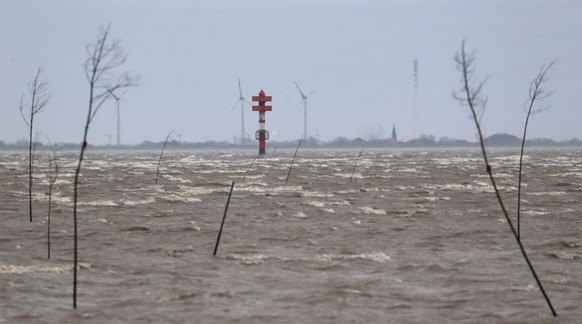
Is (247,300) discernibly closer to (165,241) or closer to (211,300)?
(211,300)

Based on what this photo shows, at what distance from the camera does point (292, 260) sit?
11648 millimetres

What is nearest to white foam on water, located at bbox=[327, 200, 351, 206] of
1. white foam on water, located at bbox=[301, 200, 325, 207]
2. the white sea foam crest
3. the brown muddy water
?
the brown muddy water

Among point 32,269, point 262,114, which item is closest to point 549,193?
point 32,269

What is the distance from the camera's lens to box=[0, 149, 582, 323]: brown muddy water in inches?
340

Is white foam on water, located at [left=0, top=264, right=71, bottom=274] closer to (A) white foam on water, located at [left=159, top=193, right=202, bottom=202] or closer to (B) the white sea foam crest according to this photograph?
(B) the white sea foam crest

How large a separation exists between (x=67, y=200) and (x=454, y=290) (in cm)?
1289

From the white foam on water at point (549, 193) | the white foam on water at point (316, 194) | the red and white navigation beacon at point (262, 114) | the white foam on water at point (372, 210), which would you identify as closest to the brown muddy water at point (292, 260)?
the white foam on water at point (372, 210)

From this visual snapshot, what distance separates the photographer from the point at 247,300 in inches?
356

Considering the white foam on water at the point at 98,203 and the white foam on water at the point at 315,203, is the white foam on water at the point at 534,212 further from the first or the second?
the white foam on water at the point at 98,203

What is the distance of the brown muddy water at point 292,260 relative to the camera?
8.62 meters

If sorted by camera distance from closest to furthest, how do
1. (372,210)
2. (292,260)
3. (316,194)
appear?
(292,260)
(372,210)
(316,194)

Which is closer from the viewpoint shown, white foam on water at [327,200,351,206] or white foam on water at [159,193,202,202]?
white foam on water at [327,200,351,206]

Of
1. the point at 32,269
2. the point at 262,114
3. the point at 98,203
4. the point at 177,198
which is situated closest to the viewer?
the point at 32,269

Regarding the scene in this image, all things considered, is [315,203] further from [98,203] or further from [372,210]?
[98,203]
